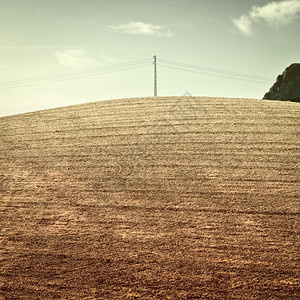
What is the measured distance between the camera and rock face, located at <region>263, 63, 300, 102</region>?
78.0 m

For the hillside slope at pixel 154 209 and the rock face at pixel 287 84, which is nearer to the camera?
the hillside slope at pixel 154 209

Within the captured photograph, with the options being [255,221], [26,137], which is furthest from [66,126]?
[255,221]

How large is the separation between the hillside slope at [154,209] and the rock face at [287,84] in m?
77.7

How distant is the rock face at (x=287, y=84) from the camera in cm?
7800

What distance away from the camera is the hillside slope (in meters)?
4.18

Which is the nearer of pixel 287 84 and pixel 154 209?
pixel 154 209

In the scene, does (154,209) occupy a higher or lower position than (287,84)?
lower

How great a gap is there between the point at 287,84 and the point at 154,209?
90644mm

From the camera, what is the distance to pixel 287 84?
3201 inches

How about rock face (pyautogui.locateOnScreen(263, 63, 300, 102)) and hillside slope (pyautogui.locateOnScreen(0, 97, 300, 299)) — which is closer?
hillside slope (pyautogui.locateOnScreen(0, 97, 300, 299))

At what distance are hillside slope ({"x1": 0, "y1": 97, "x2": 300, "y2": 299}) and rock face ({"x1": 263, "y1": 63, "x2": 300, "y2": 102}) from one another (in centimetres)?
7773

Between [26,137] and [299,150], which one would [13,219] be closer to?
[26,137]

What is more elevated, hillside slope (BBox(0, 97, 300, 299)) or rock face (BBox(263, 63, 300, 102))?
rock face (BBox(263, 63, 300, 102))

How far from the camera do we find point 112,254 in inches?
187
